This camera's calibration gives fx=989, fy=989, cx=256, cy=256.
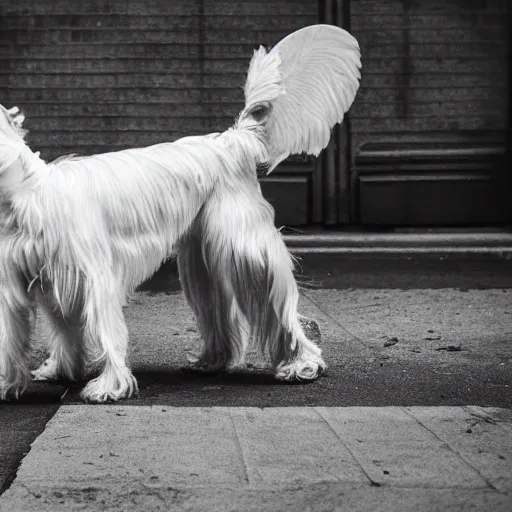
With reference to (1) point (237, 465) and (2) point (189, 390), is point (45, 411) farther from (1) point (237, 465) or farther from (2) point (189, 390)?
(1) point (237, 465)

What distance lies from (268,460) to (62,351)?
59.1 inches

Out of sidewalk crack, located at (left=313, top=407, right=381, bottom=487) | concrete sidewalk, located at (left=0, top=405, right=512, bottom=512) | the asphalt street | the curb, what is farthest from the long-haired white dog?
the curb

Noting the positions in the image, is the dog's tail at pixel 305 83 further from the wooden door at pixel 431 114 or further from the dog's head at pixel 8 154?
the wooden door at pixel 431 114

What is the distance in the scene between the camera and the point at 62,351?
4227 millimetres

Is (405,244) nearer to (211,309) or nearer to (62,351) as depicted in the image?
(211,309)

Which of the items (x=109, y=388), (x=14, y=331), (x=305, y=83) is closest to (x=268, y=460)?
(x=109, y=388)

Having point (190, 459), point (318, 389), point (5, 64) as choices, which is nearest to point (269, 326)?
point (318, 389)

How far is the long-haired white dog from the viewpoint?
3.79 meters

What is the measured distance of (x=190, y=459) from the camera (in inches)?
119

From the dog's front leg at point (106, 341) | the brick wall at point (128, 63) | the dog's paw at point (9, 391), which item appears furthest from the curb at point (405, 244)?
the dog's paw at point (9, 391)

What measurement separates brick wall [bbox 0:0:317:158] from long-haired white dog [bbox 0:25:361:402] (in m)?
3.02

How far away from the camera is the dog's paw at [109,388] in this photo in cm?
382

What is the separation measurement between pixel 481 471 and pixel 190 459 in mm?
872

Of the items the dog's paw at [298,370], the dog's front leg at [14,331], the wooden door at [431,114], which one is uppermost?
the wooden door at [431,114]
